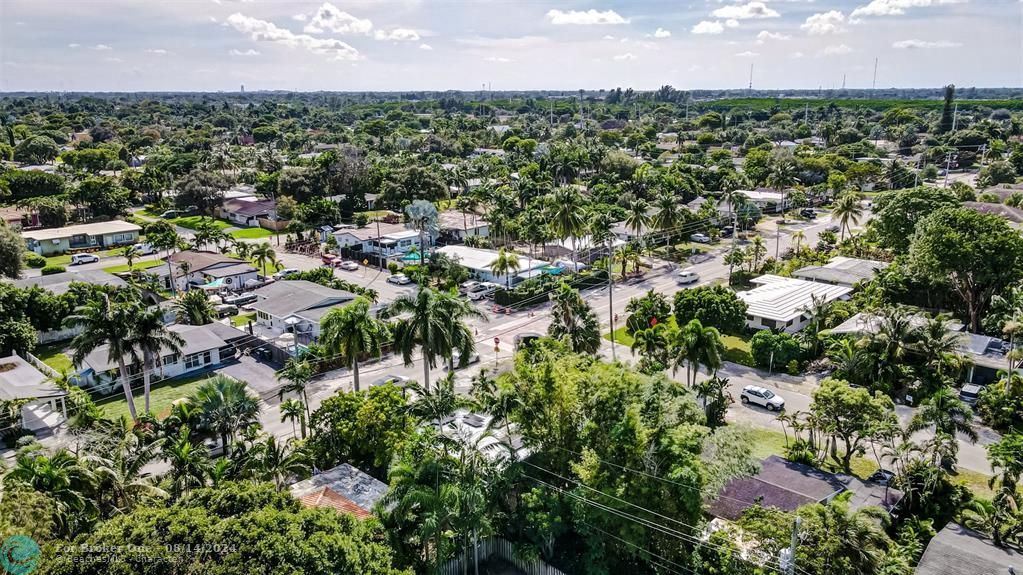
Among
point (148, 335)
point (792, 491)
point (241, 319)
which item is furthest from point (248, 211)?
point (792, 491)

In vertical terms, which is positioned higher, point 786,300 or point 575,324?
point 575,324

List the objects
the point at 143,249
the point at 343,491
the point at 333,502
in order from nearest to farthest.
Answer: the point at 333,502 → the point at 343,491 → the point at 143,249

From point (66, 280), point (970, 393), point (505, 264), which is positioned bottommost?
point (970, 393)

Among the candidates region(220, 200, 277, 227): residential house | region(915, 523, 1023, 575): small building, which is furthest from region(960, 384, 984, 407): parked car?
region(220, 200, 277, 227): residential house

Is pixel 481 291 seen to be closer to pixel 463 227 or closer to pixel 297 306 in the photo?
pixel 297 306

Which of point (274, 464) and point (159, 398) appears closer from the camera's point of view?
point (274, 464)

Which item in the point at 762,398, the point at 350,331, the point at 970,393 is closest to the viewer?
the point at 350,331

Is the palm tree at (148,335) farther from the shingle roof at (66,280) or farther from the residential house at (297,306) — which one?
the shingle roof at (66,280)

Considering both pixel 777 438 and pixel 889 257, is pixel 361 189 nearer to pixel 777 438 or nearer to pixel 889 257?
pixel 889 257

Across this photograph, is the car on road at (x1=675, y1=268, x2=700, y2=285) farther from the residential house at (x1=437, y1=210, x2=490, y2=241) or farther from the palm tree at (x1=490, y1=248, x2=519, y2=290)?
the residential house at (x1=437, y1=210, x2=490, y2=241)
